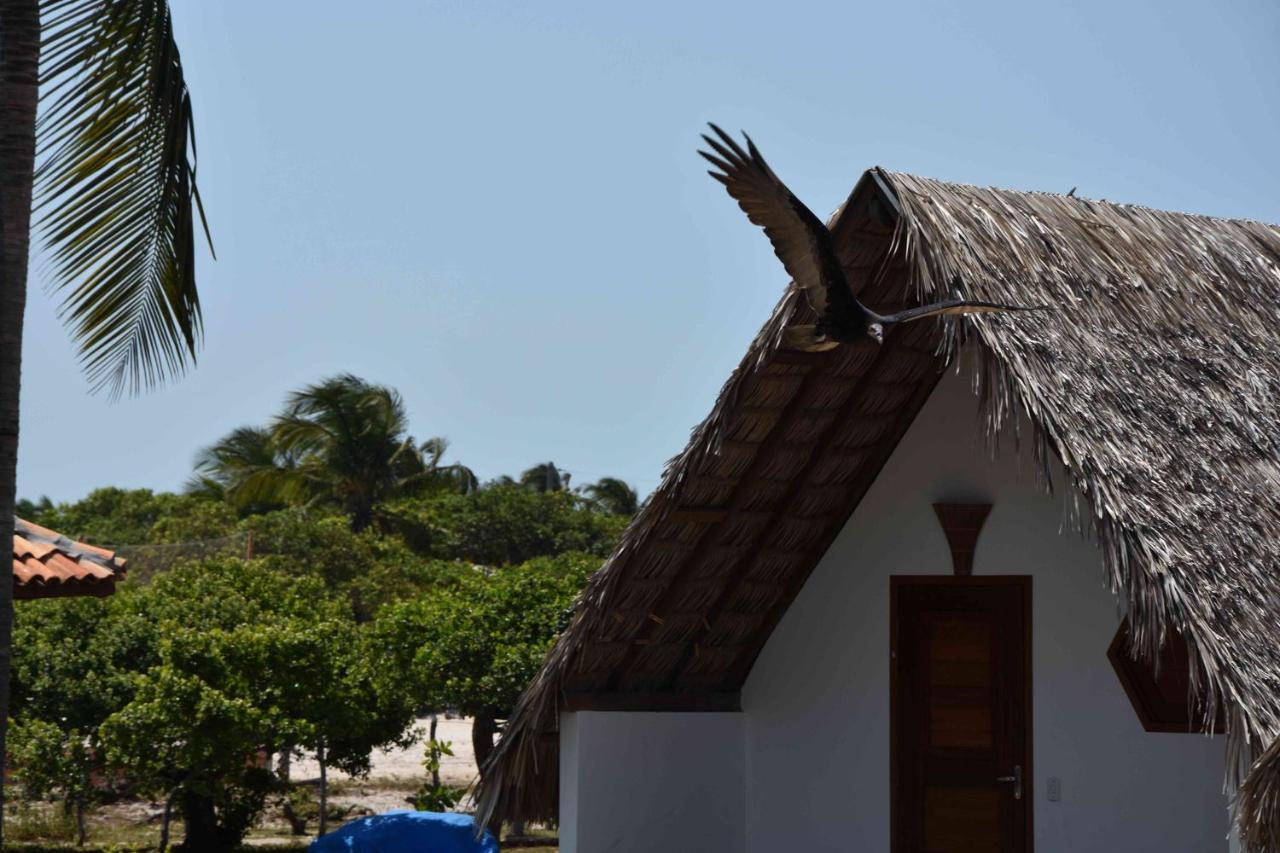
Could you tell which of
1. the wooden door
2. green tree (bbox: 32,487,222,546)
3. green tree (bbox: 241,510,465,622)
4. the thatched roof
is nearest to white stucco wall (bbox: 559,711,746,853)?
the thatched roof

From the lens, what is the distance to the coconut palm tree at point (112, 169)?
602cm

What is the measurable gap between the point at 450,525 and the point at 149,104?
21.9 metres

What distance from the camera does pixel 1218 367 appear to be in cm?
661

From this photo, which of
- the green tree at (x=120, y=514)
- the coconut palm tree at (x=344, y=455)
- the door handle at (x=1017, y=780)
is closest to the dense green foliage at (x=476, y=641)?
the door handle at (x=1017, y=780)

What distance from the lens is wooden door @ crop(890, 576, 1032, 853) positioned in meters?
7.53

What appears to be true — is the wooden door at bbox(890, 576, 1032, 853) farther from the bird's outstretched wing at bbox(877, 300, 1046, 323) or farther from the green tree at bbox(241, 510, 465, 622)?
the green tree at bbox(241, 510, 465, 622)

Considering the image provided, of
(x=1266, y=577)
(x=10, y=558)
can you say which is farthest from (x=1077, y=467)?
(x=10, y=558)

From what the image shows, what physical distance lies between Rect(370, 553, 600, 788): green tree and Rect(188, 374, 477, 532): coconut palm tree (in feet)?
49.1

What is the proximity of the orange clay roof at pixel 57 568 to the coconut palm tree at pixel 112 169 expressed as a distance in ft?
4.55

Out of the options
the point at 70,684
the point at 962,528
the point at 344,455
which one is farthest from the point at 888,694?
the point at 344,455

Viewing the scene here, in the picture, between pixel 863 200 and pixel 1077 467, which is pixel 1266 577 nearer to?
pixel 1077 467

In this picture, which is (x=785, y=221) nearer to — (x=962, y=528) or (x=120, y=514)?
(x=962, y=528)

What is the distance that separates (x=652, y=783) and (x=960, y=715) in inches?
62.2

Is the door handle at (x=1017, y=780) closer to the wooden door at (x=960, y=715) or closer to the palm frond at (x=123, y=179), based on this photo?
the wooden door at (x=960, y=715)
